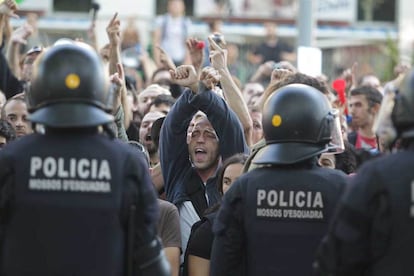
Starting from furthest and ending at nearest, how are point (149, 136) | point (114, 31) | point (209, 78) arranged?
point (114, 31) < point (149, 136) < point (209, 78)

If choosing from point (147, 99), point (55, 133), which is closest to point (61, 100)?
point (55, 133)

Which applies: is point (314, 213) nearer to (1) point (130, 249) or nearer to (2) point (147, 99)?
(1) point (130, 249)

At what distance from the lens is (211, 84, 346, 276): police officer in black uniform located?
631 cm

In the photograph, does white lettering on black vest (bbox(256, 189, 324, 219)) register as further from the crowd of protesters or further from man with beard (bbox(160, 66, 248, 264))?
man with beard (bbox(160, 66, 248, 264))

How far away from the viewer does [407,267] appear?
550cm

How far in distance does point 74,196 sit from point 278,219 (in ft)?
3.47

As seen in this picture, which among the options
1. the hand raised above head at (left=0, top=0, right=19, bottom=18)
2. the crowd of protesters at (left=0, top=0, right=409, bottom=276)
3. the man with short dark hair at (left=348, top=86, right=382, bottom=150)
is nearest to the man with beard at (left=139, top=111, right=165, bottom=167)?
A: the crowd of protesters at (left=0, top=0, right=409, bottom=276)

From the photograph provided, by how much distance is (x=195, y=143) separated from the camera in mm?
8508

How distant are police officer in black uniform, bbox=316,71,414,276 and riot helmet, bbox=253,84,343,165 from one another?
842mm

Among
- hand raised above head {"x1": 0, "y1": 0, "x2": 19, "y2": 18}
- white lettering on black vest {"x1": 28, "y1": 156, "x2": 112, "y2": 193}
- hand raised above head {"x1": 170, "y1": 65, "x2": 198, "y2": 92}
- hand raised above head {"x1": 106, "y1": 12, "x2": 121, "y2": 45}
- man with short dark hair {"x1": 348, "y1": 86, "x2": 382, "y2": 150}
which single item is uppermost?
hand raised above head {"x1": 0, "y1": 0, "x2": 19, "y2": 18}

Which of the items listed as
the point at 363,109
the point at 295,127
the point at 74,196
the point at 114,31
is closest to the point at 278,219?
the point at 295,127

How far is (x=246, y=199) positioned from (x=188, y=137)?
2253mm

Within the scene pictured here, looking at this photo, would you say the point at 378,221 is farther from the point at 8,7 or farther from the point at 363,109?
the point at 8,7

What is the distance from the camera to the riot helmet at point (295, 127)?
643cm
